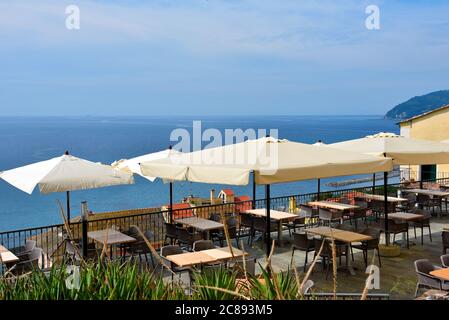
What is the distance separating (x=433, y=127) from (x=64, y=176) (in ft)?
92.4

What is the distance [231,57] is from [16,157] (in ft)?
308

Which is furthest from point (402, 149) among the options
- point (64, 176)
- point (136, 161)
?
point (64, 176)

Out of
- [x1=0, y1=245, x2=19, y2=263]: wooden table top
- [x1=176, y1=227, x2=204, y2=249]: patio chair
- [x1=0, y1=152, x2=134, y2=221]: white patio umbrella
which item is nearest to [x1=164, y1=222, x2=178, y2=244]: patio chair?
[x1=176, y1=227, x2=204, y2=249]: patio chair

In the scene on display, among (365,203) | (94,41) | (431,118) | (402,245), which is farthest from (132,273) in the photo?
(431,118)

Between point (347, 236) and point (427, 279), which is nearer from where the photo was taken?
point (427, 279)

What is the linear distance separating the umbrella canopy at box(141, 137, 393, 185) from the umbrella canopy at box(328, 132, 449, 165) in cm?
132

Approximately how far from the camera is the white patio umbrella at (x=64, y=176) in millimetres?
8414

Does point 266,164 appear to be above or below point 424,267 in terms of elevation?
above

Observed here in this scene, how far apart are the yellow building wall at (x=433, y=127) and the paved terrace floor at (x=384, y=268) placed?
20537 millimetres

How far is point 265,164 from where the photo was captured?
6520mm

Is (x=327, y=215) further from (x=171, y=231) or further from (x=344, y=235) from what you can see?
(x=171, y=231)

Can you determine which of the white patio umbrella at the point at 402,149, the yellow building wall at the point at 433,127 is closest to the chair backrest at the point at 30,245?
the white patio umbrella at the point at 402,149

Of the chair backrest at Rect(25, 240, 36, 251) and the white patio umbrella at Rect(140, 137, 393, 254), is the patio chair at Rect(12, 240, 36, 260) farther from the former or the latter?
the white patio umbrella at Rect(140, 137, 393, 254)

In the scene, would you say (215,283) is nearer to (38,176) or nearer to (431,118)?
(38,176)
